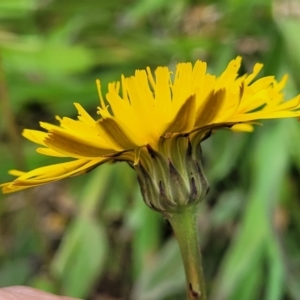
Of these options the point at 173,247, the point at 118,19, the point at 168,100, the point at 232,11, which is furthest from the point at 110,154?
the point at 118,19

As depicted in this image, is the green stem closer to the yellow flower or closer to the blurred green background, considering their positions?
the yellow flower

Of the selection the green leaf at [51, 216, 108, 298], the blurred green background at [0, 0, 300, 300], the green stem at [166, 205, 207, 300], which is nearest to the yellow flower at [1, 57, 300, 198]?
the green stem at [166, 205, 207, 300]

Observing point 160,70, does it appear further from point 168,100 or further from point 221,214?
point 221,214

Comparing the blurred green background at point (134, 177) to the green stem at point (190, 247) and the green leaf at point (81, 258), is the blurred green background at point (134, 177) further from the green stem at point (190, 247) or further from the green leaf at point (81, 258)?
the green stem at point (190, 247)

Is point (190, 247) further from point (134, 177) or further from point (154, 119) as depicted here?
point (134, 177)

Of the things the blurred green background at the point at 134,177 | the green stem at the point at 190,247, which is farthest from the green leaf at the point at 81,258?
the green stem at the point at 190,247

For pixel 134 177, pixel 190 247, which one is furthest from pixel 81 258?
pixel 190 247

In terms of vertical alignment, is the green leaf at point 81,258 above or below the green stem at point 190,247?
below
